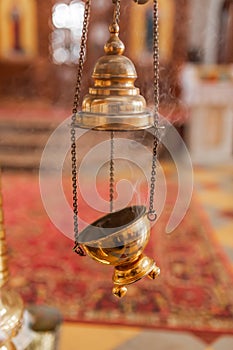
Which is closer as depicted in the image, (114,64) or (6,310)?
(114,64)

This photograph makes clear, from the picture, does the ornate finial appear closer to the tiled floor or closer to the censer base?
the censer base

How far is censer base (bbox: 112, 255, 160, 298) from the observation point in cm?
68

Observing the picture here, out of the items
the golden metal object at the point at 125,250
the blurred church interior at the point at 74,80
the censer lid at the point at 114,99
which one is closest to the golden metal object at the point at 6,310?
the golden metal object at the point at 125,250

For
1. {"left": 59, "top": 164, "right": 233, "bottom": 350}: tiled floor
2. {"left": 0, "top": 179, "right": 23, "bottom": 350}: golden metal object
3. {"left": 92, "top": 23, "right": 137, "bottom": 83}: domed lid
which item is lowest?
{"left": 59, "top": 164, "right": 233, "bottom": 350}: tiled floor

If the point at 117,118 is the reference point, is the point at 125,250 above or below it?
below

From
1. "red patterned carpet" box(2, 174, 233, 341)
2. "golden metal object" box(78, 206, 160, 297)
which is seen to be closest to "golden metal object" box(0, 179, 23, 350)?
"golden metal object" box(78, 206, 160, 297)

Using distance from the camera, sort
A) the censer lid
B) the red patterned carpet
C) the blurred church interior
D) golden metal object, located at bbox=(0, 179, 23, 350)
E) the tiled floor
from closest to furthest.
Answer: the censer lid → golden metal object, located at bbox=(0, 179, 23, 350) → the tiled floor → the red patterned carpet → the blurred church interior

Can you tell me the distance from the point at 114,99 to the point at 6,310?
2.11ft

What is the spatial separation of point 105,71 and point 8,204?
10.6 ft

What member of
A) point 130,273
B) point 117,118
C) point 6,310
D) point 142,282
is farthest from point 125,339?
point 117,118

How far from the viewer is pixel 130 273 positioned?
2.23 ft

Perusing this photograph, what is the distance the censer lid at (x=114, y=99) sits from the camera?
2.04 ft

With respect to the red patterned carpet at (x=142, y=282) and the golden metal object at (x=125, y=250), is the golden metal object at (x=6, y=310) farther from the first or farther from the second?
the red patterned carpet at (x=142, y=282)

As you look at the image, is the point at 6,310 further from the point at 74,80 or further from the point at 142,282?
the point at 74,80
